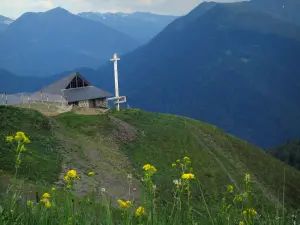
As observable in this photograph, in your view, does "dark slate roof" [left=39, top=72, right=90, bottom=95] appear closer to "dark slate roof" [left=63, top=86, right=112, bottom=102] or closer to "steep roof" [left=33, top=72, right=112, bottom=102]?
"steep roof" [left=33, top=72, right=112, bottom=102]

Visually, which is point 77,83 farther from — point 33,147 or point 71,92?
point 33,147

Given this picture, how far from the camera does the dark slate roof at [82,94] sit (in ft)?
182

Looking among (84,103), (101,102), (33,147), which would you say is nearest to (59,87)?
(84,103)

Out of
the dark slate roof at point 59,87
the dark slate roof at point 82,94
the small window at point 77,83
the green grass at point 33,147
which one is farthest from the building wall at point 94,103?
the green grass at point 33,147

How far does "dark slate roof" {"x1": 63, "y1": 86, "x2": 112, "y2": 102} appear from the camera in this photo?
55.5 m

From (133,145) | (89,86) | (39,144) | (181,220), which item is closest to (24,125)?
(39,144)

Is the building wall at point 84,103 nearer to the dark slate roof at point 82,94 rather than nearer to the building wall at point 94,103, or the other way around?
the building wall at point 94,103

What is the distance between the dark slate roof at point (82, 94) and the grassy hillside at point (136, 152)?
8660mm

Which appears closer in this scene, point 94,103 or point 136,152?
point 136,152

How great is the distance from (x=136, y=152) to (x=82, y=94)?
21312 mm

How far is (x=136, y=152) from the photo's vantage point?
126ft

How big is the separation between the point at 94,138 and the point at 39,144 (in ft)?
23.9

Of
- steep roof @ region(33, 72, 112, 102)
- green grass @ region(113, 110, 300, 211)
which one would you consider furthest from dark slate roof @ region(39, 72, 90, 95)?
green grass @ region(113, 110, 300, 211)

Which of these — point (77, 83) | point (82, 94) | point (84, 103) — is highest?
point (77, 83)
